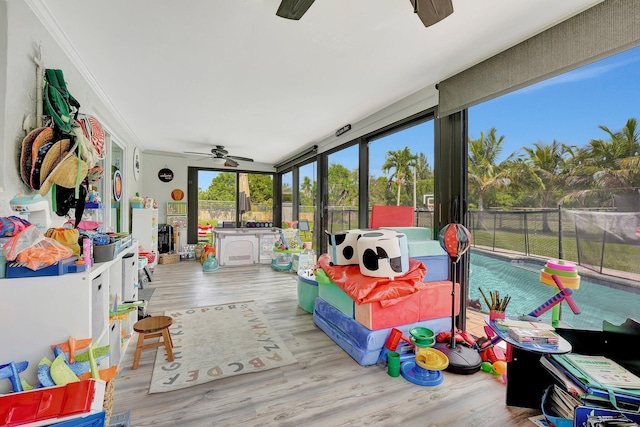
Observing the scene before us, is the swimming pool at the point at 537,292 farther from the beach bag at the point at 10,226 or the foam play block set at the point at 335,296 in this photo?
the beach bag at the point at 10,226

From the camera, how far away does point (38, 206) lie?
1.47 metres

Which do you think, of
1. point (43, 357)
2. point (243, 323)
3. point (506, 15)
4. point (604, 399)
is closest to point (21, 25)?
point (43, 357)

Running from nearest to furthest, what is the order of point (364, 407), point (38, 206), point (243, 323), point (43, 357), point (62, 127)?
point (43, 357)
point (38, 206)
point (364, 407)
point (62, 127)
point (243, 323)

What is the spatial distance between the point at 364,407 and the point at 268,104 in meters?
3.00

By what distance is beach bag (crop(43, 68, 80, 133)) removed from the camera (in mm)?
1709

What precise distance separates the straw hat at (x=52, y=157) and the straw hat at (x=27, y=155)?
55 mm

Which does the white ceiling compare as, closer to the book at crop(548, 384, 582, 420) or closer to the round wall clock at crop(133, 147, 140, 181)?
the round wall clock at crop(133, 147, 140, 181)

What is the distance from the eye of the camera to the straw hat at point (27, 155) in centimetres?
152

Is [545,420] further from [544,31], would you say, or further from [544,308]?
[544,31]

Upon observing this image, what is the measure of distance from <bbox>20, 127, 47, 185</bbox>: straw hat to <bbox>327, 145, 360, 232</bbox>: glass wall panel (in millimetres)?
3230

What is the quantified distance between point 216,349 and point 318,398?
102 centimetres

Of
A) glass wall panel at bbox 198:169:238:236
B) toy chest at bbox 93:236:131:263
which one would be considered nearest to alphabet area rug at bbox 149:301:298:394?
toy chest at bbox 93:236:131:263

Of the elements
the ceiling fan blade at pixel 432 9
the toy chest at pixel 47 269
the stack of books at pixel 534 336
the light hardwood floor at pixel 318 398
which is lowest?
the light hardwood floor at pixel 318 398

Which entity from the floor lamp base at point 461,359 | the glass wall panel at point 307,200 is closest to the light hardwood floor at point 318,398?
the floor lamp base at point 461,359
